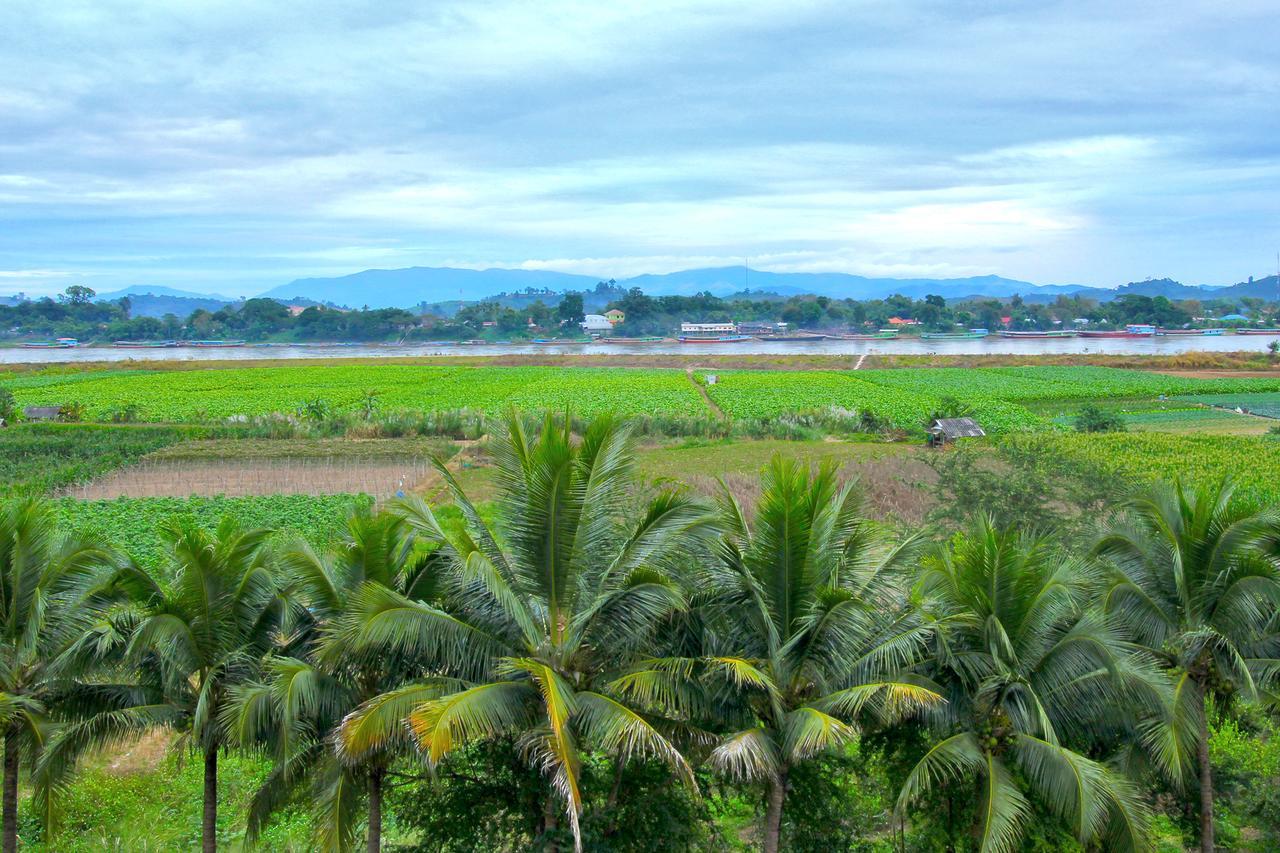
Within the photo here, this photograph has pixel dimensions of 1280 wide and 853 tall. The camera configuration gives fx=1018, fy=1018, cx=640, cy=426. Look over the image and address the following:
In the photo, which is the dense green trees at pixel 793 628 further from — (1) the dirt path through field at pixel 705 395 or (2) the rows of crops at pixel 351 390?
(1) the dirt path through field at pixel 705 395

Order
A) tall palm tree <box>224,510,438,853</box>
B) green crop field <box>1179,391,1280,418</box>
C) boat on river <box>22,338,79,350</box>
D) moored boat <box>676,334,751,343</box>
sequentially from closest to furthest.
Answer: tall palm tree <box>224,510,438,853</box>, green crop field <box>1179,391,1280,418</box>, moored boat <box>676,334,751,343</box>, boat on river <box>22,338,79,350</box>

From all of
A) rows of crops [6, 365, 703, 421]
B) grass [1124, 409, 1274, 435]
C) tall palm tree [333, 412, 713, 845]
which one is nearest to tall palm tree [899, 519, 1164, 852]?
tall palm tree [333, 412, 713, 845]

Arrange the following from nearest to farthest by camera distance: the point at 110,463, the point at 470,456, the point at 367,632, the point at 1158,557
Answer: the point at 367,632, the point at 1158,557, the point at 110,463, the point at 470,456

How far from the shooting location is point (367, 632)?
860 cm

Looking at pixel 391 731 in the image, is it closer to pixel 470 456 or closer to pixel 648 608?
pixel 648 608

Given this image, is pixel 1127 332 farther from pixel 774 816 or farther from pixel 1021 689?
pixel 774 816

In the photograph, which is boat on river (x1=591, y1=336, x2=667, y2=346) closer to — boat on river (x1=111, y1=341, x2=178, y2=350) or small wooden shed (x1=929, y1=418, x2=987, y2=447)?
boat on river (x1=111, y1=341, x2=178, y2=350)

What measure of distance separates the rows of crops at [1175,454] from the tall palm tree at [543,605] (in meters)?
19.9

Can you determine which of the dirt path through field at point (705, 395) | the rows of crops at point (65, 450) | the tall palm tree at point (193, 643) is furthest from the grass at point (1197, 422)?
the tall palm tree at point (193, 643)

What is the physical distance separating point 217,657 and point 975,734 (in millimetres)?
7326

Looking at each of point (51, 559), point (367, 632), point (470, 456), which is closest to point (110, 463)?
point (470, 456)

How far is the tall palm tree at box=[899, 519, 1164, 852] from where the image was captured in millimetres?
8844

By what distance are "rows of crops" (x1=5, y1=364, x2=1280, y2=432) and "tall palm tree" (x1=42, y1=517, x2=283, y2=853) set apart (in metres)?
43.6

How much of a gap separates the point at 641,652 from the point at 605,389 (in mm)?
63889
